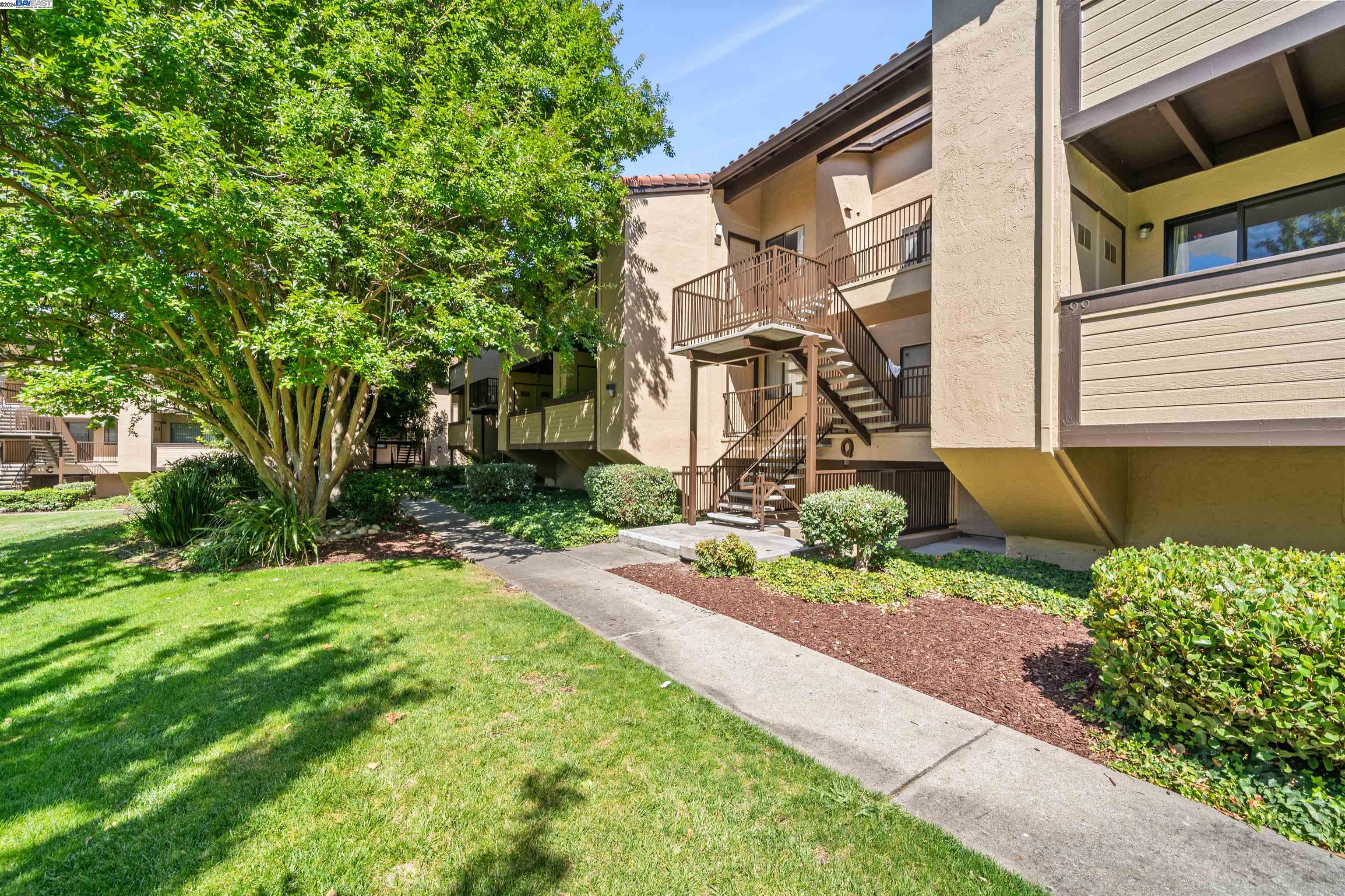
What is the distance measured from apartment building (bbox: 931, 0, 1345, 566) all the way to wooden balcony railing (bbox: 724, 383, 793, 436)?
6.68 metres

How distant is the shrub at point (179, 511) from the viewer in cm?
970

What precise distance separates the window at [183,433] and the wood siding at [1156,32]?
31.2 metres

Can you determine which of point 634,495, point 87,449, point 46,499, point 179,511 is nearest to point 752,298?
point 634,495

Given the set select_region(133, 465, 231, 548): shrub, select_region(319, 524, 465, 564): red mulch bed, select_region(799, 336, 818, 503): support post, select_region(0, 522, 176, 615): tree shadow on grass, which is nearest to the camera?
select_region(0, 522, 176, 615): tree shadow on grass

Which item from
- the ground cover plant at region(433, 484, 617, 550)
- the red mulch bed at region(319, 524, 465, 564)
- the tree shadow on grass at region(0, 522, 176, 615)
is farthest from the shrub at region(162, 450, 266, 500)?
the ground cover plant at region(433, 484, 617, 550)

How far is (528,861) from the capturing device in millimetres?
2463

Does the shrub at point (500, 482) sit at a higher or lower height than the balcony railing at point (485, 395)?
lower

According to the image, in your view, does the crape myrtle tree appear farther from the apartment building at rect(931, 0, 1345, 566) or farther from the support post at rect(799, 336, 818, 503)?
the apartment building at rect(931, 0, 1345, 566)

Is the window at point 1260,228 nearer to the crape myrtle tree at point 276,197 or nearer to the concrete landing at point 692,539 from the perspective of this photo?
the concrete landing at point 692,539

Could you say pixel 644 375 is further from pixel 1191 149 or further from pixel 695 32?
pixel 1191 149

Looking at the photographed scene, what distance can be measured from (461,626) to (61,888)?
10.8 feet

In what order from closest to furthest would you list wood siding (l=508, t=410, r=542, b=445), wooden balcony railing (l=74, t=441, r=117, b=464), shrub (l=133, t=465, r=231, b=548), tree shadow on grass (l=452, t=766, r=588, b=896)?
tree shadow on grass (l=452, t=766, r=588, b=896) < shrub (l=133, t=465, r=231, b=548) < wood siding (l=508, t=410, r=542, b=445) < wooden balcony railing (l=74, t=441, r=117, b=464)

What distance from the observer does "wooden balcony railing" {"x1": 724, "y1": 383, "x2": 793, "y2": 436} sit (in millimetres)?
13578

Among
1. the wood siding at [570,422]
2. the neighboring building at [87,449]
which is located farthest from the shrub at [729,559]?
the neighboring building at [87,449]
